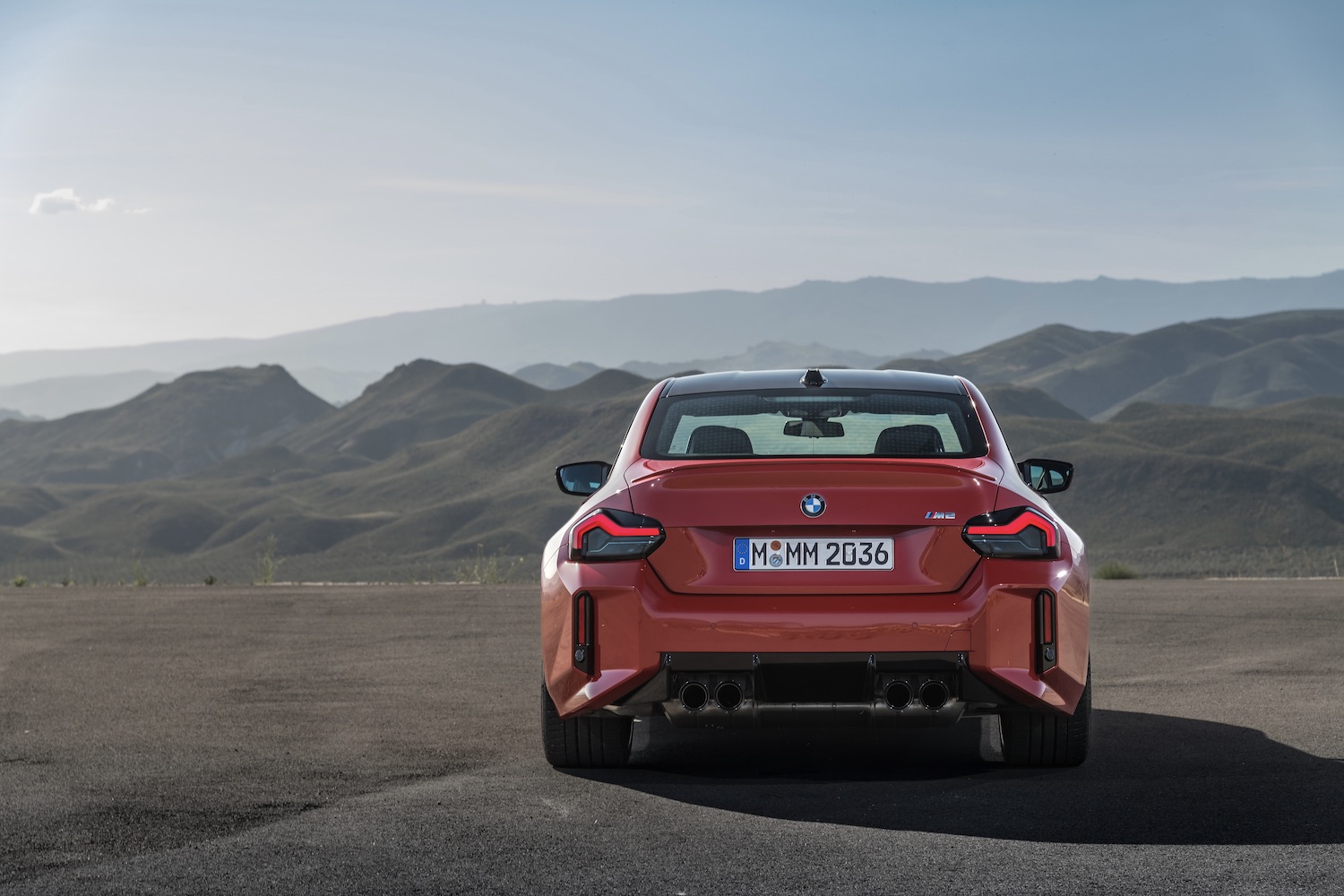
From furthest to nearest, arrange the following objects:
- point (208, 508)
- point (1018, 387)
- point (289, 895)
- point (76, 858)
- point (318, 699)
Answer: point (1018, 387) → point (208, 508) → point (318, 699) → point (76, 858) → point (289, 895)

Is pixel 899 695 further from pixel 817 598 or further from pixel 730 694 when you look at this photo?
pixel 730 694

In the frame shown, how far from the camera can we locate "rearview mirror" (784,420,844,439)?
690 centimetres

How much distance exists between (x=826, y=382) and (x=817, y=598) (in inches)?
63.5

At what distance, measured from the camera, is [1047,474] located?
23.3 feet

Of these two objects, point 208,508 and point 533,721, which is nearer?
point 533,721

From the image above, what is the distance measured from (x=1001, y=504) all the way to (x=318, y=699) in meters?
4.99

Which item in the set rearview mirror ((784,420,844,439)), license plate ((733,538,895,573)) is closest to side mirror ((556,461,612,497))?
rearview mirror ((784,420,844,439))

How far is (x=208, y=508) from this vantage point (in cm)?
10969

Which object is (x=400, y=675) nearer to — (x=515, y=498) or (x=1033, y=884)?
(x=1033, y=884)

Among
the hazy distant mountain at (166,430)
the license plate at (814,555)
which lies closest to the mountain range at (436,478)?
the hazy distant mountain at (166,430)

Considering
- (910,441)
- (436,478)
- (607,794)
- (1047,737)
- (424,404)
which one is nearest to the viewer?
(607,794)

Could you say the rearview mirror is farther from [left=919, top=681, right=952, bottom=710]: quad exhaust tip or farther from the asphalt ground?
[left=919, top=681, right=952, bottom=710]: quad exhaust tip

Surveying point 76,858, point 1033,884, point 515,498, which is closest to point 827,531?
point 1033,884

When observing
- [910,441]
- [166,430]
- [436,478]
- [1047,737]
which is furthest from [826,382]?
[166,430]
